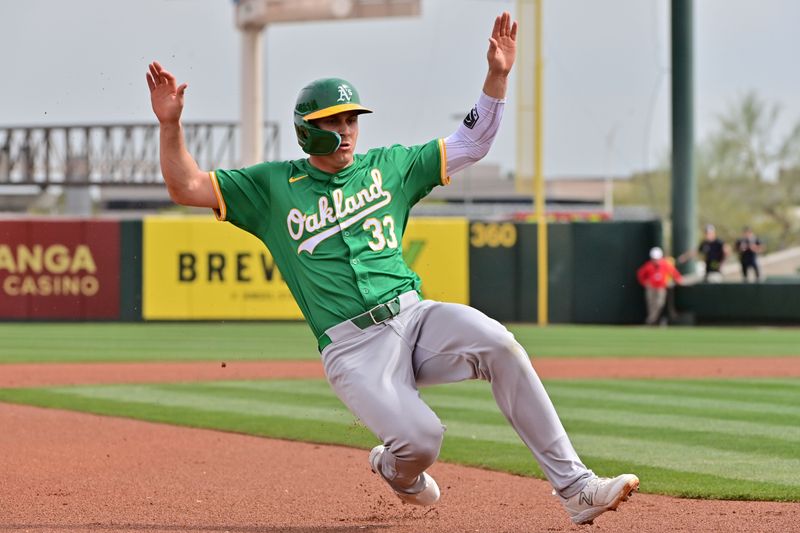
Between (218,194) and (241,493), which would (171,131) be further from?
(241,493)

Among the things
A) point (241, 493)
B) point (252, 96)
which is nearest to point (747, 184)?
point (252, 96)

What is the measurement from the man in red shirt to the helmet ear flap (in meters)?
20.8

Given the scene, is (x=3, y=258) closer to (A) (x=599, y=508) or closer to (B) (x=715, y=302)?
(B) (x=715, y=302)

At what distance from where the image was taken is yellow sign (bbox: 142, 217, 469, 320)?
25.8 meters

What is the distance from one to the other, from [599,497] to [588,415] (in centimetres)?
534

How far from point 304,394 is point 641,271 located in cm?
1459

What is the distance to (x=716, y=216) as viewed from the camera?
70750mm

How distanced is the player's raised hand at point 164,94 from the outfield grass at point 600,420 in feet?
10.6

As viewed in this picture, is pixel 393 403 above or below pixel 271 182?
below

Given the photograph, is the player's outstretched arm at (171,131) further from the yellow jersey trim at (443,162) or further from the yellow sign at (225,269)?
the yellow sign at (225,269)

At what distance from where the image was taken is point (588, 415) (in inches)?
404

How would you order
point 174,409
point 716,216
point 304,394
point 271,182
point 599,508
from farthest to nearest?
point 716,216
point 304,394
point 174,409
point 271,182
point 599,508

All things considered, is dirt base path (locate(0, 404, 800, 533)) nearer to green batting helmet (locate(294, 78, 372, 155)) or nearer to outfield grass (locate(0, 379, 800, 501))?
outfield grass (locate(0, 379, 800, 501))

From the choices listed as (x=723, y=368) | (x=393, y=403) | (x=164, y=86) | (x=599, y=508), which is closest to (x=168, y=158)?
(x=164, y=86)
